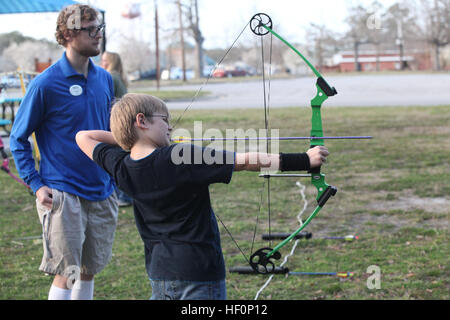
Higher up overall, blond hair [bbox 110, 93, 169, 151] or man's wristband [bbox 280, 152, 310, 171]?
blond hair [bbox 110, 93, 169, 151]

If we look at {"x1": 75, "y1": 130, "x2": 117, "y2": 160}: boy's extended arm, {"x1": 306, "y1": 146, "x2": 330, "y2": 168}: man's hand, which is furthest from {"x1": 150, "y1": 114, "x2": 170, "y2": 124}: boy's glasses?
{"x1": 306, "y1": 146, "x2": 330, "y2": 168}: man's hand

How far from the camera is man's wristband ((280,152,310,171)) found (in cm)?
200

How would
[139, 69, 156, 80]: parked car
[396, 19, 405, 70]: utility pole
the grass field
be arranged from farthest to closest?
[396, 19, 405, 70]: utility pole, [139, 69, 156, 80]: parked car, the grass field

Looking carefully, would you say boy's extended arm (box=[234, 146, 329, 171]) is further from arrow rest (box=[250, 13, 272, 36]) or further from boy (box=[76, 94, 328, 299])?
arrow rest (box=[250, 13, 272, 36])

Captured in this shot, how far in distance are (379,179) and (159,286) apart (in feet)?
18.3

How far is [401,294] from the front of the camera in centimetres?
360

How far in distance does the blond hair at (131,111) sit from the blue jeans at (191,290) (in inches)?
22.5

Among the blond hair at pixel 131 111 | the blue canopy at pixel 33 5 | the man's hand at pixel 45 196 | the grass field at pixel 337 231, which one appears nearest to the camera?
the blond hair at pixel 131 111

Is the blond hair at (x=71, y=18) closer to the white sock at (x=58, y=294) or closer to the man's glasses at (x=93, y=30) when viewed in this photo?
the man's glasses at (x=93, y=30)

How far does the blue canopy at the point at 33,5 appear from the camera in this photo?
931 cm

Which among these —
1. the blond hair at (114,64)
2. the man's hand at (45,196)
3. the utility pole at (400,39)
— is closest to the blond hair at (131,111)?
the man's hand at (45,196)

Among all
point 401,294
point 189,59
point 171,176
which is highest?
point 189,59
